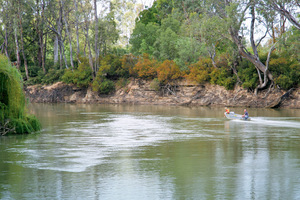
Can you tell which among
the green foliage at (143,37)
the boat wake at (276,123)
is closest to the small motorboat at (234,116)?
the boat wake at (276,123)

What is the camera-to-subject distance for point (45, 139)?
21188 millimetres

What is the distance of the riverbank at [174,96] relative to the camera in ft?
159

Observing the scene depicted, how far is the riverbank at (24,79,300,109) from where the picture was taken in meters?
48.5

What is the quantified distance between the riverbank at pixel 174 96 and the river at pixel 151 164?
24386 millimetres

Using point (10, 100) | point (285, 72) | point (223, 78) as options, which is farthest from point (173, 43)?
point (10, 100)

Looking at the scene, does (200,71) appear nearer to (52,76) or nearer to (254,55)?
(254,55)

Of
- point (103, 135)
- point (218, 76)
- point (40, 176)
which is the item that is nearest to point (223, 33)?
point (218, 76)

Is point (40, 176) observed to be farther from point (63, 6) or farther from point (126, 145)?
point (63, 6)

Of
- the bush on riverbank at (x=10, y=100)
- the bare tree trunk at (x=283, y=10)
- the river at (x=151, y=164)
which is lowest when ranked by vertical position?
the river at (x=151, y=164)

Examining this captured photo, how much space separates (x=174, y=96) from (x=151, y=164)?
42058mm

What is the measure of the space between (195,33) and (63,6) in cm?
2816

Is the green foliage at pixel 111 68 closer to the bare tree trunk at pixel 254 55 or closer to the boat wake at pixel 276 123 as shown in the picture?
the bare tree trunk at pixel 254 55

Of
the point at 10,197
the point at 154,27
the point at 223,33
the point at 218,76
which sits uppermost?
the point at 154,27

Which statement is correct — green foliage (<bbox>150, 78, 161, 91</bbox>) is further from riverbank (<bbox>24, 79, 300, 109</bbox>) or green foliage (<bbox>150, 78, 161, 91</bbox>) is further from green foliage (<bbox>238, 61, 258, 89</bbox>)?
green foliage (<bbox>238, 61, 258, 89</bbox>)
